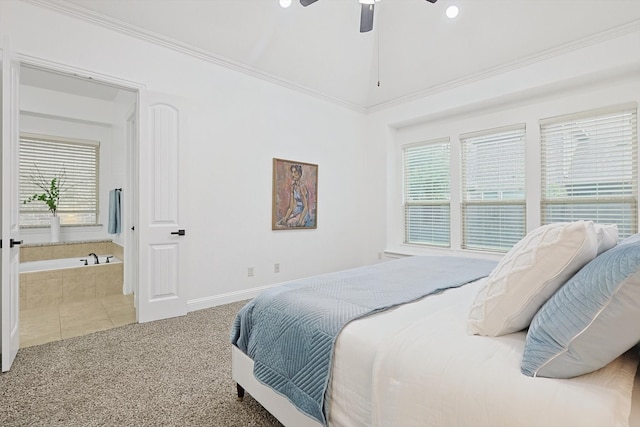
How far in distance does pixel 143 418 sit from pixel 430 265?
208 cm

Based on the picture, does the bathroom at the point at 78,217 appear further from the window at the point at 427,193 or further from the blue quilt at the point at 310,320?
the window at the point at 427,193

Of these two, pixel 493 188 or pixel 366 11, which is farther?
pixel 493 188

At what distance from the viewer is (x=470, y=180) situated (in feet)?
14.5

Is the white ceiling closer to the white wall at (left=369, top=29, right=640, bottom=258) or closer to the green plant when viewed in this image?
the white wall at (left=369, top=29, right=640, bottom=258)

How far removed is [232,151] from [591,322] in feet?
11.9

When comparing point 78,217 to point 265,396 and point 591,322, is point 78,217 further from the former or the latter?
point 591,322

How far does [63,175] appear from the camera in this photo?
524 centimetres

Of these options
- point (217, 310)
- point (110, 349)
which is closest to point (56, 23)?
point (110, 349)

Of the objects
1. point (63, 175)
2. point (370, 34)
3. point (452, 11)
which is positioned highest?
point (370, 34)

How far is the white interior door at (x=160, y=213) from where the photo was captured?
316 cm

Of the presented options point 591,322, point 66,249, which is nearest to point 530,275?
point 591,322

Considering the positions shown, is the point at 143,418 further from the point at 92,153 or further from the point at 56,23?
the point at 92,153

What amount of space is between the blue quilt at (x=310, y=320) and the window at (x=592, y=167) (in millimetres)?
2456

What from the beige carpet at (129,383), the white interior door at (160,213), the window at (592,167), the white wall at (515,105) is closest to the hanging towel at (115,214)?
the white interior door at (160,213)
